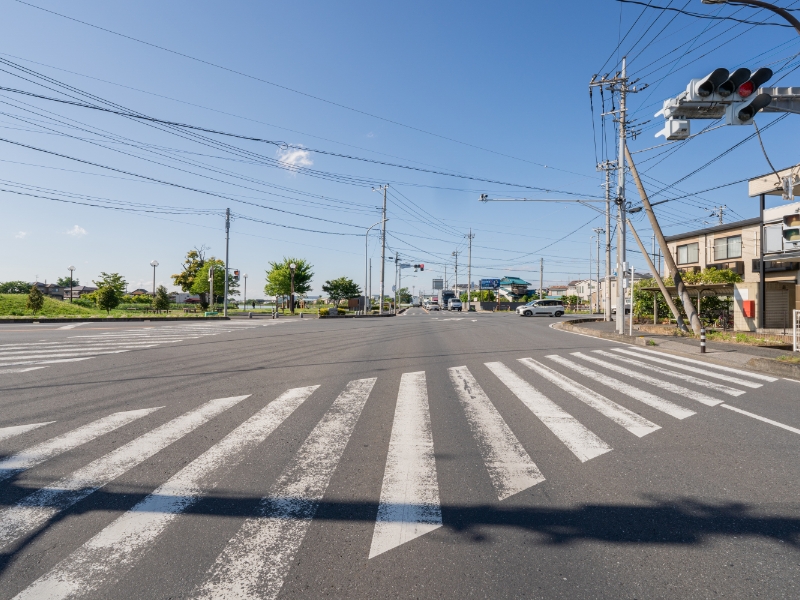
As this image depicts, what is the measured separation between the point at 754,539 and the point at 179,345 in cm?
1443

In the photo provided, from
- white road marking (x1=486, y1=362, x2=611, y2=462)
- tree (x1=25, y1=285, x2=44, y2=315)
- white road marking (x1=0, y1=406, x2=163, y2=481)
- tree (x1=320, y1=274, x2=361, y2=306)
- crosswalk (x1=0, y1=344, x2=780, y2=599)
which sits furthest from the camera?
tree (x1=320, y1=274, x2=361, y2=306)

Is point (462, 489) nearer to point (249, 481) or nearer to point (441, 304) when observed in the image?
point (249, 481)

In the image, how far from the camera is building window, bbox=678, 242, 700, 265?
98.4ft

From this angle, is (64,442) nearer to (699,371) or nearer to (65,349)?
(65,349)

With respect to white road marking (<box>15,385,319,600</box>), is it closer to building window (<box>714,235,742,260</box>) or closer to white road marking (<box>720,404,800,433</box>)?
white road marking (<box>720,404,800,433</box>)

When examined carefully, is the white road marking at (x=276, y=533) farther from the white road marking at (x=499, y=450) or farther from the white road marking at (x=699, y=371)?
the white road marking at (x=699, y=371)

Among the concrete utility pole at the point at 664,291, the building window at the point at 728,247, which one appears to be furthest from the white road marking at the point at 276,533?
the building window at the point at 728,247

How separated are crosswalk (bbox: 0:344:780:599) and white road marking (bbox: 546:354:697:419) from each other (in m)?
0.03

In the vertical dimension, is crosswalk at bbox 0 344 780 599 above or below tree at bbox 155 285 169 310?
below

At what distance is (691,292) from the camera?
24375 millimetres

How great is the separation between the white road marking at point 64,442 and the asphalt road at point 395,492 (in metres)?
0.04

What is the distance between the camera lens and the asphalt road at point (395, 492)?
2420 mm

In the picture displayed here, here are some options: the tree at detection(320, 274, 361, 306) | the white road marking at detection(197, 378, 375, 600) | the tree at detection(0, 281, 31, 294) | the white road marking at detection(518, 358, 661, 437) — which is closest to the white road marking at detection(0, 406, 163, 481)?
the white road marking at detection(197, 378, 375, 600)

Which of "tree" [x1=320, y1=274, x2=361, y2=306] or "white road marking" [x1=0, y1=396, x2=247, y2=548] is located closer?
"white road marking" [x1=0, y1=396, x2=247, y2=548]
